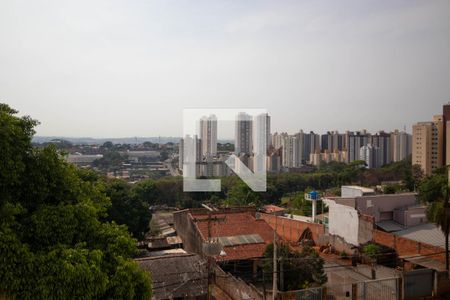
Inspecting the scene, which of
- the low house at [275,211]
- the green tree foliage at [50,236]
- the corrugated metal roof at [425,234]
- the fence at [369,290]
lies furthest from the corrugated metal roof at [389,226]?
the green tree foliage at [50,236]

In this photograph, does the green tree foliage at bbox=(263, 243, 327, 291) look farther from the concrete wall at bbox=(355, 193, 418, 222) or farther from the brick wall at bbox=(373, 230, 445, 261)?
the concrete wall at bbox=(355, 193, 418, 222)

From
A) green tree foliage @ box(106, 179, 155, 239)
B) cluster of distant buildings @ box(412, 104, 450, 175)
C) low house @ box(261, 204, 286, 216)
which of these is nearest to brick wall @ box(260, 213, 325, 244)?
low house @ box(261, 204, 286, 216)

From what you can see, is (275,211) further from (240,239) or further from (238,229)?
(240,239)

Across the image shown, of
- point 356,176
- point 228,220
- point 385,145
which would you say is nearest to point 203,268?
point 228,220

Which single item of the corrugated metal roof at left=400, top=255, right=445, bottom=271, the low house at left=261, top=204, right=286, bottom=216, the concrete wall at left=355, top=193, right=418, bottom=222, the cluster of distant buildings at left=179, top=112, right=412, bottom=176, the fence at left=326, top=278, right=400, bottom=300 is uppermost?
Result: the cluster of distant buildings at left=179, top=112, right=412, bottom=176

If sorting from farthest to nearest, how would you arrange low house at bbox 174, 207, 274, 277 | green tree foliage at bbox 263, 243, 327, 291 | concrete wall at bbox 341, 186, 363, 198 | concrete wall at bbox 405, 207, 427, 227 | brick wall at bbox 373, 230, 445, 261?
concrete wall at bbox 341, 186, 363, 198 → concrete wall at bbox 405, 207, 427, 227 → low house at bbox 174, 207, 274, 277 → brick wall at bbox 373, 230, 445, 261 → green tree foliage at bbox 263, 243, 327, 291

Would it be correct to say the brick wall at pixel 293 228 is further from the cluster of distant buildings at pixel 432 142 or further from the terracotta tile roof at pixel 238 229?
the cluster of distant buildings at pixel 432 142
